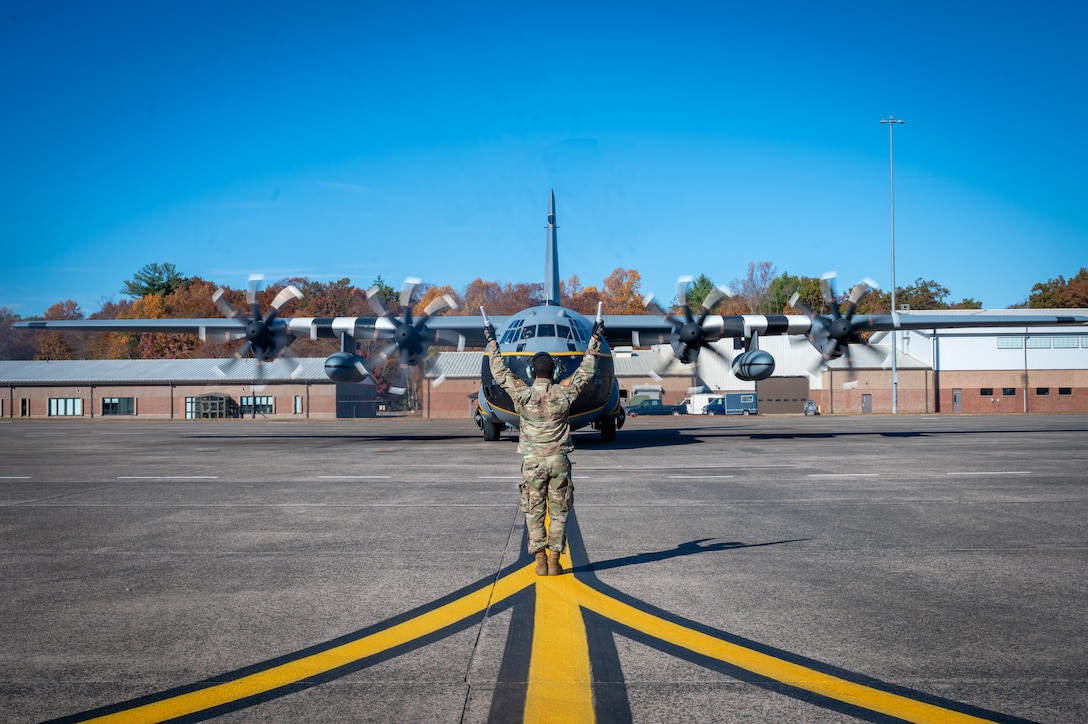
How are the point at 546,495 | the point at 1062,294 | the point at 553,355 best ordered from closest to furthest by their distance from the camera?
the point at 546,495 → the point at 553,355 → the point at 1062,294

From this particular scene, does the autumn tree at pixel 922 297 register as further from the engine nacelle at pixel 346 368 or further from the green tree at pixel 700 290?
the engine nacelle at pixel 346 368

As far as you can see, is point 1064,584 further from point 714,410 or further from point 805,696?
point 714,410

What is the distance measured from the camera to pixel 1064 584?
7.13 metres

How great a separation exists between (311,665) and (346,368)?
23.5 m

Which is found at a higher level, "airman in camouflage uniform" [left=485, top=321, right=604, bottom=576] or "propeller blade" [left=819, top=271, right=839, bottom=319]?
"propeller blade" [left=819, top=271, right=839, bottom=319]

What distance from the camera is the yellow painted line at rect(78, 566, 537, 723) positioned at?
4.33 m

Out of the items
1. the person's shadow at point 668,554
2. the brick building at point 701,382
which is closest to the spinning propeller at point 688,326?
the person's shadow at point 668,554

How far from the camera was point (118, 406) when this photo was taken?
71.6 metres

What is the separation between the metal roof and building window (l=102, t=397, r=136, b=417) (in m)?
1.83

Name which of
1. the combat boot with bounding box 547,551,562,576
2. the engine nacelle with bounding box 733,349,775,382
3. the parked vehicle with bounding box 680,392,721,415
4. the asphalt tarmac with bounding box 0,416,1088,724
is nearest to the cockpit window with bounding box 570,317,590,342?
the engine nacelle with bounding box 733,349,775,382

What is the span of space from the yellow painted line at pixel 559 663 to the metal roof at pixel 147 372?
65549 millimetres

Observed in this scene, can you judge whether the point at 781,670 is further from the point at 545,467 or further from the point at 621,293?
the point at 621,293

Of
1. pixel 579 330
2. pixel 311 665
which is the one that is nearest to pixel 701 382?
pixel 579 330

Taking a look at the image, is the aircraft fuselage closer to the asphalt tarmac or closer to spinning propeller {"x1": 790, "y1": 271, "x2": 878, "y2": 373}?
the asphalt tarmac
